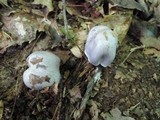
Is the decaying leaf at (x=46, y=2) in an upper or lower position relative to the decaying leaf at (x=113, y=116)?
upper

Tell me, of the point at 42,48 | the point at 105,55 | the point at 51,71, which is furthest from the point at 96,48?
the point at 42,48

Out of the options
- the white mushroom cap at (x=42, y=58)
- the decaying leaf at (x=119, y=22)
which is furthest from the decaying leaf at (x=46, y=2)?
the white mushroom cap at (x=42, y=58)

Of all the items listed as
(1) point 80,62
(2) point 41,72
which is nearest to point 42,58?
(2) point 41,72

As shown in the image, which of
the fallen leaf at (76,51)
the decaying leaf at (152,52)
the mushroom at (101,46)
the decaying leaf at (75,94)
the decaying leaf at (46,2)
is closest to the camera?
the mushroom at (101,46)

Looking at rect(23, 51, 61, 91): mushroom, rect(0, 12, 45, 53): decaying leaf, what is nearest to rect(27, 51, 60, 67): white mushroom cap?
rect(23, 51, 61, 91): mushroom

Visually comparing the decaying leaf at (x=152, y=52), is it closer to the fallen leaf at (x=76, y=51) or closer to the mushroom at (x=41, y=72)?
the fallen leaf at (x=76, y=51)

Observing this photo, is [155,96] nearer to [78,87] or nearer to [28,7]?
[78,87]
